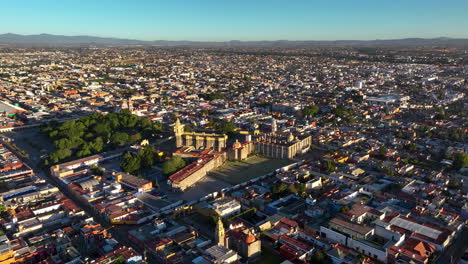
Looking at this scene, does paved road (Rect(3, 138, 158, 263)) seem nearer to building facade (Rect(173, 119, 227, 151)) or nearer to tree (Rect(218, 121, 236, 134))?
building facade (Rect(173, 119, 227, 151))

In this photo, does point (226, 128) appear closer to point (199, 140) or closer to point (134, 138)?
point (199, 140)

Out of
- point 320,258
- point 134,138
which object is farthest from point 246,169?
point 320,258

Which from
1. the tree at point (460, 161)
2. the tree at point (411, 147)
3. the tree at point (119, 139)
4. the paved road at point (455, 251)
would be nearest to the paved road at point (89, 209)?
the tree at point (119, 139)

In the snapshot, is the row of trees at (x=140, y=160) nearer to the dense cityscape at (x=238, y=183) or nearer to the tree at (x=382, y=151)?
the dense cityscape at (x=238, y=183)

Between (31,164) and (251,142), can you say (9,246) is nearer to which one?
(31,164)

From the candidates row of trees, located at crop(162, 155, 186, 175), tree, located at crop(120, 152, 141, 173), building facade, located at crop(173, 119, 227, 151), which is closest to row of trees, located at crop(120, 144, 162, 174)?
tree, located at crop(120, 152, 141, 173)

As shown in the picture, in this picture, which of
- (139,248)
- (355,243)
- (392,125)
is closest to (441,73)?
(392,125)
